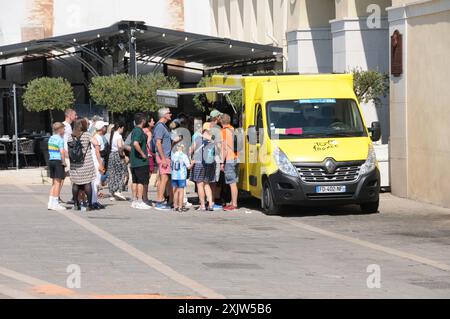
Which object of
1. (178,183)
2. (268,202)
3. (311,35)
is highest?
(311,35)

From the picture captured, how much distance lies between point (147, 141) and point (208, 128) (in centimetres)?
150

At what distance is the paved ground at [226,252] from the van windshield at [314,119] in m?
1.45

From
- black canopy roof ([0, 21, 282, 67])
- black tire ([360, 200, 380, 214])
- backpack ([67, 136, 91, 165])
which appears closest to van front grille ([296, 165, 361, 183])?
black tire ([360, 200, 380, 214])

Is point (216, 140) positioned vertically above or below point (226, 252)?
above

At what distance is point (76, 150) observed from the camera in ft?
66.6

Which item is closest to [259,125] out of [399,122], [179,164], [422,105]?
[179,164]

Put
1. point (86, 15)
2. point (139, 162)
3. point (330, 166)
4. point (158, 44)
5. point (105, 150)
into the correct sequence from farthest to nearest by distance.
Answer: point (86, 15) < point (158, 44) < point (105, 150) < point (139, 162) < point (330, 166)

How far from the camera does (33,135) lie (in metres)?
36.2

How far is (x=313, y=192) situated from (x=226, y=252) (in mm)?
4746

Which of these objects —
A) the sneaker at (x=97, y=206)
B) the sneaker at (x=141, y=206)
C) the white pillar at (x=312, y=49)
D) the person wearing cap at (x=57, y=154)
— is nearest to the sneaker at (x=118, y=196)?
the sneaker at (x=97, y=206)

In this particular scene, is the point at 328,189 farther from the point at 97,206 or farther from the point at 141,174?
the point at 97,206

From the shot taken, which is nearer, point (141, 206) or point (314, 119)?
point (314, 119)
